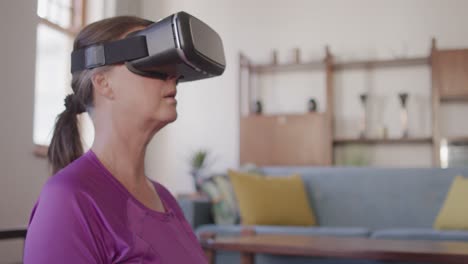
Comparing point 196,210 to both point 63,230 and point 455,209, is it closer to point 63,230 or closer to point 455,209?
point 455,209

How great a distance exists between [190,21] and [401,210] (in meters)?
3.24

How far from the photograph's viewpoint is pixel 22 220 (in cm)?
374

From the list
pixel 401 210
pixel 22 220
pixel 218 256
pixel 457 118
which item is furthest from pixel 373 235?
pixel 457 118

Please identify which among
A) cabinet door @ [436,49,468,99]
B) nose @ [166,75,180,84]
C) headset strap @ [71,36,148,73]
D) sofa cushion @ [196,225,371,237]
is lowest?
sofa cushion @ [196,225,371,237]

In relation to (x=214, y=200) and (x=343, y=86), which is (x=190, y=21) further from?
(x=343, y=86)

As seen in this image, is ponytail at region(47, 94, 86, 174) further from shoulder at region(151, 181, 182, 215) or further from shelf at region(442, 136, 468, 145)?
shelf at region(442, 136, 468, 145)

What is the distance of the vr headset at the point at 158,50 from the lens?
841 mm

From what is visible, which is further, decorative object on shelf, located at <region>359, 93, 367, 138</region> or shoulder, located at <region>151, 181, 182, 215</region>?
decorative object on shelf, located at <region>359, 93, 367, 138</region>

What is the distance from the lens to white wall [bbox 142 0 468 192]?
18.9 ft

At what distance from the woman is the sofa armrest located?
9.02ft

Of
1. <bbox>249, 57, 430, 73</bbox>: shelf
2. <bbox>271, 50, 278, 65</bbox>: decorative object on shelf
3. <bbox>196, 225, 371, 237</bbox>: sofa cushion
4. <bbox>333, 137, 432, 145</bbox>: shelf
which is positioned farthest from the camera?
<bbox>271, 50, 278, 65</bbox>: decorative object on shelf

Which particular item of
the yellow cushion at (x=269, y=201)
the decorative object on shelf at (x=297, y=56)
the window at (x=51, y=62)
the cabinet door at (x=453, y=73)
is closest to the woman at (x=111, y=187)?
the yellow cushion at (x=269, y=201)

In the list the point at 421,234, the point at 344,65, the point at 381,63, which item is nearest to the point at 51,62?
the point at 344,65

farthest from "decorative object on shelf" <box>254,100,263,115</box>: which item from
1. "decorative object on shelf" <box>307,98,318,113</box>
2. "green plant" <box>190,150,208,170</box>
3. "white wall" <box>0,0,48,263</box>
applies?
"white wall" <box>0,0,48,263</box>
